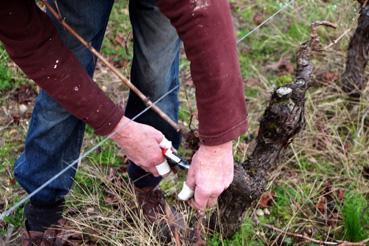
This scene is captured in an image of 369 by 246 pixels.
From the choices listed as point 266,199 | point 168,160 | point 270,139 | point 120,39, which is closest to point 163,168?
point 168,160

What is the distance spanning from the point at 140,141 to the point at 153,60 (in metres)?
0.47

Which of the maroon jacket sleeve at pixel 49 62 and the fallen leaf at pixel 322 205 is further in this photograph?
the fallen leaf at pixel 322 205

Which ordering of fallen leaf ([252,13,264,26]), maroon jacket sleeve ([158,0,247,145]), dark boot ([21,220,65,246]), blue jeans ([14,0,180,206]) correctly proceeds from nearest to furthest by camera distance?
1. maroon jacket sleeve ([158,0,247,145])
2. blue jeans ([14,0,180,206])
3. dark boot ([21,220,65,246])
4. fallen leaf ([252,13,264,26])

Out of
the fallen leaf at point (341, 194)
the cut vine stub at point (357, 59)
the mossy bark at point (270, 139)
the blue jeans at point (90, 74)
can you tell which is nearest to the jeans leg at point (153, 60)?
the blue jeans at point (90, 74)

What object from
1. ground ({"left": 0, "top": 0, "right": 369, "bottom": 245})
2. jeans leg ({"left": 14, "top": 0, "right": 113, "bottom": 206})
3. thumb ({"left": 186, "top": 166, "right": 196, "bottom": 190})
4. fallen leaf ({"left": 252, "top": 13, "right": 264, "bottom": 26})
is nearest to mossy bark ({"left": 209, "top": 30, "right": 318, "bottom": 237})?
ground ({"left": 0, "top": 0, "right": 369, "bottom": 245})

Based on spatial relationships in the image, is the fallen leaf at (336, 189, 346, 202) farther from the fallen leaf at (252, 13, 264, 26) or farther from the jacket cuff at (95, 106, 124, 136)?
the fallen leaf at (252, 13, 264, 26)

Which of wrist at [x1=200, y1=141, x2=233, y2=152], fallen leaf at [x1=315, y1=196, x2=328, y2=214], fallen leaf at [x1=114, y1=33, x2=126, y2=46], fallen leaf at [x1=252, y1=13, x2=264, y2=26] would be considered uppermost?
wrist at [x1=200, y1=141, x2=233, y2=152]

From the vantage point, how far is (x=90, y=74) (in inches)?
76.6

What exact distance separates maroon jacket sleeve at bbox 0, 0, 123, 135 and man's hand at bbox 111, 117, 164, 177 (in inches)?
1.4

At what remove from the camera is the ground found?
219 cm

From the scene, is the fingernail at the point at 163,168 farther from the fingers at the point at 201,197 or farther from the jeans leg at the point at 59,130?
the jeans leg at the point at 59,130

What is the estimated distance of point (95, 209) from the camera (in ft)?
7.34

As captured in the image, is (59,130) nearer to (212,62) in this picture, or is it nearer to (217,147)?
(217,147)

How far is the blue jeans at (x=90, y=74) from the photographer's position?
5.97 ft
